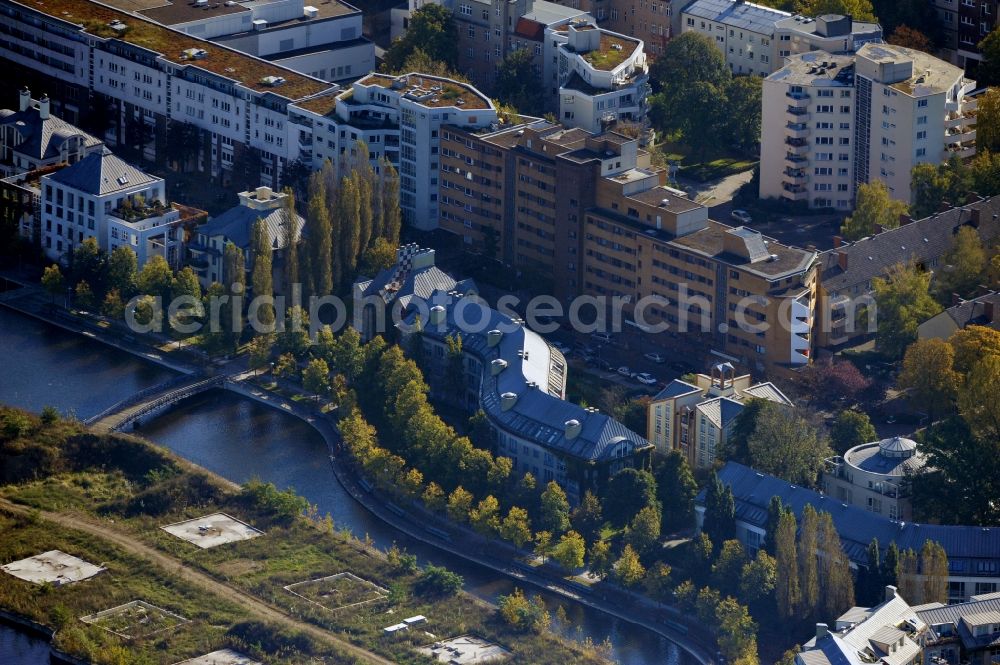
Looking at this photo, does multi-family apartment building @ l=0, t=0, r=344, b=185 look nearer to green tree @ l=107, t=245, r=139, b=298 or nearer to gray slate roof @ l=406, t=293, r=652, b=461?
green tree @ l=107, t=245, r=139, b=298

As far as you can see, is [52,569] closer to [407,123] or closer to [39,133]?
[407,123]

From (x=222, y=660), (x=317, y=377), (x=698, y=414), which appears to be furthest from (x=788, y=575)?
(x=317, y=377)

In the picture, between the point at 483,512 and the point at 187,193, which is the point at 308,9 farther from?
the point at 483,512

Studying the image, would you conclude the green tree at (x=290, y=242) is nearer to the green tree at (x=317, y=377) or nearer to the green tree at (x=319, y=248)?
the green tree at (x=319, y=248)

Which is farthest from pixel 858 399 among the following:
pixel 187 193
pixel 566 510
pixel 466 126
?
pixel 187 193

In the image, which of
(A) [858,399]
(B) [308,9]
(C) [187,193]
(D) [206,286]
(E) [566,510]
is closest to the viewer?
(E) [566,510]

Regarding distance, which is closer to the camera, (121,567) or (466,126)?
(121,567)

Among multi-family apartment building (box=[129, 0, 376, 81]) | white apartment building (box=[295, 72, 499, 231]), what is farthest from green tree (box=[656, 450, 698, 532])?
multi-family apartment building (box=[129, 0, 376, 81])
